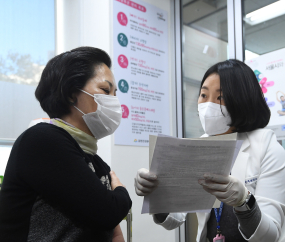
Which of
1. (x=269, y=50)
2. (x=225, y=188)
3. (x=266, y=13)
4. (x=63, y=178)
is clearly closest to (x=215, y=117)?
(x=225, y=188)

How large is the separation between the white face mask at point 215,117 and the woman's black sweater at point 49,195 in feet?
2.50

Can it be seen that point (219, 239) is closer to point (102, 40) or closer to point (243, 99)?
point (243, 99)

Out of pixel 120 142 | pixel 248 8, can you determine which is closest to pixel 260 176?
pixel 120 142

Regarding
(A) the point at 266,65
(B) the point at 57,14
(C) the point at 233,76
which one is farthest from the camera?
(B) the point at 57,14

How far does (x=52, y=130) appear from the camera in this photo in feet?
3.30

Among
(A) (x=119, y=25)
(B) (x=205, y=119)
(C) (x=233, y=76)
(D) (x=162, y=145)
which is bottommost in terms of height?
(D) (x=162, y=145)

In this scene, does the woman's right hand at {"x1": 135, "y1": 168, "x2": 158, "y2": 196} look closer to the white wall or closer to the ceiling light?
the white wall

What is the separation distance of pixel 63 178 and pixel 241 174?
2.78 feet

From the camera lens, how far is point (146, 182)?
1118 millimetres

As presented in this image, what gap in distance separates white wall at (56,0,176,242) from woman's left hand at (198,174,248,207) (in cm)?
155

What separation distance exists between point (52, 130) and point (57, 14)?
2.09m

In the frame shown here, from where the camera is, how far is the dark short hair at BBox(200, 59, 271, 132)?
4.88 feet

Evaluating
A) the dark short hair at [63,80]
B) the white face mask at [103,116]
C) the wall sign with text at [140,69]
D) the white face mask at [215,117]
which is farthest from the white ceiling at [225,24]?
the dark short hair at [63,80]

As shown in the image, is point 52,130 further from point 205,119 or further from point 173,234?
point 173,234
